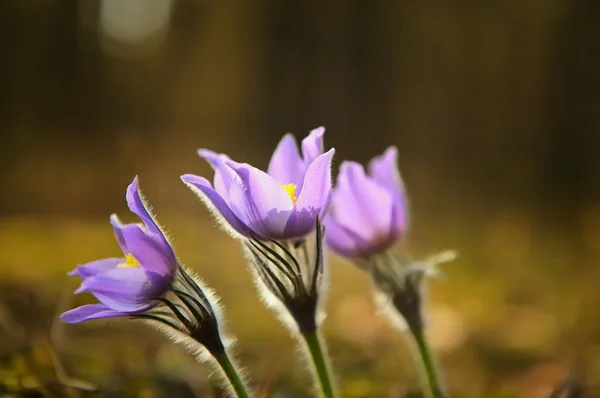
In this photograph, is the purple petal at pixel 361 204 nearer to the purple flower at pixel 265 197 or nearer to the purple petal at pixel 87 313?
the purple flower at pixel 265 197

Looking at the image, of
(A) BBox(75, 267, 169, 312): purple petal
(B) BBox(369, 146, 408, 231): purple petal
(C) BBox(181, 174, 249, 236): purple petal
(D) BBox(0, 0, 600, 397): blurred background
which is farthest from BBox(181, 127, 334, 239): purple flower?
(D) BBox(0, 0, 600, 397): blurred background

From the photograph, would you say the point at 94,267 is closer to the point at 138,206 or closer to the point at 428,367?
the point at 138,206

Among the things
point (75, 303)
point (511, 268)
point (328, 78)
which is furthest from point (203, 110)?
point (75, 303)

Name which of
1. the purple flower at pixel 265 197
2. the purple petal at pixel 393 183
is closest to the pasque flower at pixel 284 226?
the purple flower at pixel 265 197

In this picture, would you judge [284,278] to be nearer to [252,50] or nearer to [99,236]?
[99,236]

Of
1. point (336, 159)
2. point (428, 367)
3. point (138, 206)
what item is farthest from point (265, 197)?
point (336, 159)
